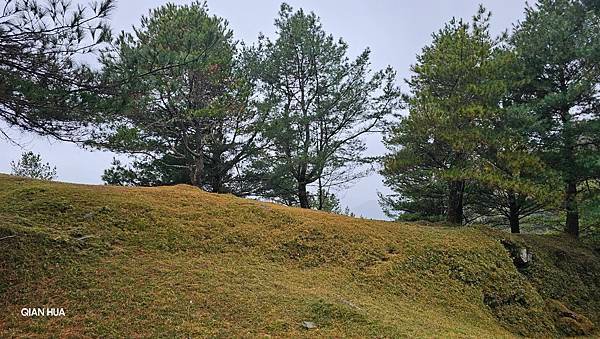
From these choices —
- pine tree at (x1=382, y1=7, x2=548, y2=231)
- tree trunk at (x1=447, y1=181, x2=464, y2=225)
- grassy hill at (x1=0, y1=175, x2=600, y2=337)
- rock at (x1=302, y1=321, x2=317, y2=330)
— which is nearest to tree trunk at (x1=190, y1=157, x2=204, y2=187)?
grassy hill at (x1=0, y1=175, x2=600, y2=337)

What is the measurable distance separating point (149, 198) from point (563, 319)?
7702 millimetres

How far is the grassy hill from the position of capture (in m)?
4.54

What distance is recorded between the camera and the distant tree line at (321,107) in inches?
206

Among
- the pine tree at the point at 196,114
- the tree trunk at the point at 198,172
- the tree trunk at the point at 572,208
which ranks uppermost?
the pine tree at the point at 196,114

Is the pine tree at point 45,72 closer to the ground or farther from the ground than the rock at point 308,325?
farther from the ground

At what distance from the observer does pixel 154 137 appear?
40.8 feet

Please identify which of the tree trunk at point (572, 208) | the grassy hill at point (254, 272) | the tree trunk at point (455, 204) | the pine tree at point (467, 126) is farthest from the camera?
the tree trunk at point (455, 204)

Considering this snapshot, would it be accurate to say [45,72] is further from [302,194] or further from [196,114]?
[302,194]

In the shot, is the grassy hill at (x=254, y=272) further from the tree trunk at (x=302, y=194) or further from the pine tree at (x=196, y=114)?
the tree trunk at (x=302, y=194)

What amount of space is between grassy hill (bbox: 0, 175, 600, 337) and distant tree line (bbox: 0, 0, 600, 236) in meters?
1.27

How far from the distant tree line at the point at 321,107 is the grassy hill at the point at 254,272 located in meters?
1.27

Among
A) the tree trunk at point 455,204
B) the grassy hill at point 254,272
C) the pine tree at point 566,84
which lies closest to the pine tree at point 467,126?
the tree trunk at point 455,204

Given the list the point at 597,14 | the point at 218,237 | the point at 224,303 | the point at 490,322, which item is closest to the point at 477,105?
the point at 597,14

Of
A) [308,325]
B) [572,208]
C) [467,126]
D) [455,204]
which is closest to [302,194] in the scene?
[455,204]
